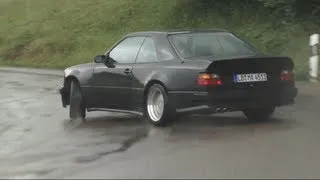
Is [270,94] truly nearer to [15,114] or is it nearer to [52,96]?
[15,114]

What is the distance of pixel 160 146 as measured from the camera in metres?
9.11

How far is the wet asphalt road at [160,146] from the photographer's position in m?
7.68

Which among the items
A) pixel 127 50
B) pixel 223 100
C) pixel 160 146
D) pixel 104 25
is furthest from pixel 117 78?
pixel 104 25

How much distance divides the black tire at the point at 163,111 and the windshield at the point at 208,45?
0.61 metres

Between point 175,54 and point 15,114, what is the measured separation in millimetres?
3814

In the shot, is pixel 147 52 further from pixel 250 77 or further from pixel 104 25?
pixel 104 25

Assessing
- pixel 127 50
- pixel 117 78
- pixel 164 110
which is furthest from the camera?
pixel 127 50

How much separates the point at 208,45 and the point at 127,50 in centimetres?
145

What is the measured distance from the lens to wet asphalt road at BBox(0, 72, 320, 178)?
25.2ft

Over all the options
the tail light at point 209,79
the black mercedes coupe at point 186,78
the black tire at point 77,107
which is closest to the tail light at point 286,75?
the black mercedes coupe at point 186,78

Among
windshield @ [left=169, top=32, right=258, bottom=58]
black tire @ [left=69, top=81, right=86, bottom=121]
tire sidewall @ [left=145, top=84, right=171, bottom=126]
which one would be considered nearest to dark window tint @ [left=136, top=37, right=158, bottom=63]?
windshield @ [left=169, top=32, right=258, bottom=58]

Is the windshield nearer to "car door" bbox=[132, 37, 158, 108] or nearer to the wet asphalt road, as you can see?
"car door" bbox=[132, 37, 158, 108]

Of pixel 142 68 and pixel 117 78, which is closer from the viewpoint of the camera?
pixel 142 68

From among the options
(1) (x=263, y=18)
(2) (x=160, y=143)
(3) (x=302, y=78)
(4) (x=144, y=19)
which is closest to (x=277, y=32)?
(1) (x=263, y=18)
